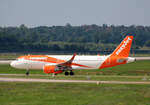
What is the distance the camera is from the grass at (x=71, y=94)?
31339 millimetres

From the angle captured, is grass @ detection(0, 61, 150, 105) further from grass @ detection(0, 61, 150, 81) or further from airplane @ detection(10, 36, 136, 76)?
airplane @ detection(10, 36, 136, 76)

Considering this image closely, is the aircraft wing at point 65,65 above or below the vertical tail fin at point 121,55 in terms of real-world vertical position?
below

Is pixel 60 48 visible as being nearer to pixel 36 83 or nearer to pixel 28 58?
pixel 28 58

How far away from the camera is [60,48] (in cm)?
15938

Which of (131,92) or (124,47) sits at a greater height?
(124,47)

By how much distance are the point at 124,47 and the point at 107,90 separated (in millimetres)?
21225

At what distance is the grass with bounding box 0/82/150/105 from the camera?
3134 cm

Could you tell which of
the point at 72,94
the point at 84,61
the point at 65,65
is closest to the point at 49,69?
the point at 65,65

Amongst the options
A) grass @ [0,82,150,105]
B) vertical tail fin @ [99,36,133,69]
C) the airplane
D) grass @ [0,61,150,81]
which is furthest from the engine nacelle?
grass @ [0,82,150,105]

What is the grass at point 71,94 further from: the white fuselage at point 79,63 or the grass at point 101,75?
the white fuselage at point 79,63

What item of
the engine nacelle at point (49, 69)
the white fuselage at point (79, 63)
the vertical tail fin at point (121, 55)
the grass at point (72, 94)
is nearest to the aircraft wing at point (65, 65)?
the engine nacelle at point (49, 69)

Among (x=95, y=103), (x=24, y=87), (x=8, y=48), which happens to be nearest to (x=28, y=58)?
(x=24, y=87)

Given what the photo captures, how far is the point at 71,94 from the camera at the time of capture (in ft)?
116

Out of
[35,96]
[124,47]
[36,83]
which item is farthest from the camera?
[124,47]
